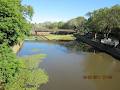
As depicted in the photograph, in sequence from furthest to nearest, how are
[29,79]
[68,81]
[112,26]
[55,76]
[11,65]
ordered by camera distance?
[112,26]
[55,76]
[68,81]
[29,79]
[11,65]

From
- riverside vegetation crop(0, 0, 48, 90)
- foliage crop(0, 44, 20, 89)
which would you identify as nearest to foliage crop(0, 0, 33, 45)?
riverside vegetation crop(0, 0, 48, 90)

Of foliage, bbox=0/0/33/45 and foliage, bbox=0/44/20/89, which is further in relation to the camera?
foliage, bbox=0/0/33/45

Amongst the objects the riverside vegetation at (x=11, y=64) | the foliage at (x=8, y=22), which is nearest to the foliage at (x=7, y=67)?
the riverside vegetation at (x=11, y=64)

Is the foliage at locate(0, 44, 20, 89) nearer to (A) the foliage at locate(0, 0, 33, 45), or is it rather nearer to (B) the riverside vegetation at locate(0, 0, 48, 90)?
(B) the riverside vegetation at locate(0, 0, 48, 90)

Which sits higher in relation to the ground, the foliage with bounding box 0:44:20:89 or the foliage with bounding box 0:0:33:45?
the foliage with bounding box 0:0:33:45

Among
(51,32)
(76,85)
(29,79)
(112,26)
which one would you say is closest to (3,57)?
(29,79)

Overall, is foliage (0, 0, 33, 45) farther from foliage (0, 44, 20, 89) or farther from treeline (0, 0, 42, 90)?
foliage (0, 44, 20, 89)

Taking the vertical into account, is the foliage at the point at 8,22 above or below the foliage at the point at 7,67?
above

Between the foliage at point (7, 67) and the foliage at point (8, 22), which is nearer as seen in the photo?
the foliage at point (7, 67)

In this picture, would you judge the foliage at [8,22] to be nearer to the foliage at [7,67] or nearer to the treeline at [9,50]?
the treeline at [9,50]

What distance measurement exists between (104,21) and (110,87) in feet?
108

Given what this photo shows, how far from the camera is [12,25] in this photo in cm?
2669

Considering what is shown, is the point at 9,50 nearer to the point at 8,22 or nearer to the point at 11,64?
the point at 11,64

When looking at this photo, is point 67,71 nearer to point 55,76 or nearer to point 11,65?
point 55,76
